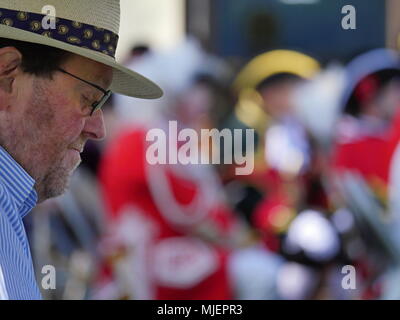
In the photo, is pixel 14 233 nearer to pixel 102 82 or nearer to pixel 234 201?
pixel 102 82

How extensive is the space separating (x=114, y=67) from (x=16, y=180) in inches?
12.8

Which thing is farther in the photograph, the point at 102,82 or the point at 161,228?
the point at 161,228

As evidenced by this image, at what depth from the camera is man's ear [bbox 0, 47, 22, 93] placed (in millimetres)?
1800

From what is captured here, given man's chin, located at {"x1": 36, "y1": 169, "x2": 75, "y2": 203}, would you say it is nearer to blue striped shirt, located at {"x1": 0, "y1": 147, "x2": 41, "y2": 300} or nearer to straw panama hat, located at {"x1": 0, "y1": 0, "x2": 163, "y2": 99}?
blue striped shirt, located at {"x1": 0, "y1": 147, "x2": 41, "y2": 300}

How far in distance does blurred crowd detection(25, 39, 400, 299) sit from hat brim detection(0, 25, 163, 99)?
249 cm

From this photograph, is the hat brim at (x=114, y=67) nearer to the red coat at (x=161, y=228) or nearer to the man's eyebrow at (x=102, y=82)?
the man's eyebrow at (x=102, y=82)

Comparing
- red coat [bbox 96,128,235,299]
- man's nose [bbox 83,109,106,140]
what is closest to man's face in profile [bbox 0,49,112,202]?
man's nose [bbox 83,109,106,140]

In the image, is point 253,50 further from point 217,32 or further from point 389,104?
point 389,104

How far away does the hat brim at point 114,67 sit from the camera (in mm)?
1822

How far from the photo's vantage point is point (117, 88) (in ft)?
7.14

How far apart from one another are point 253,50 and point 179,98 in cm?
117

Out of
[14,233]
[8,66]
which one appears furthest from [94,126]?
[14,233]

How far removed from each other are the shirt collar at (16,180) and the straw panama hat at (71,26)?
212mm

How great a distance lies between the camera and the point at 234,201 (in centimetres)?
534
